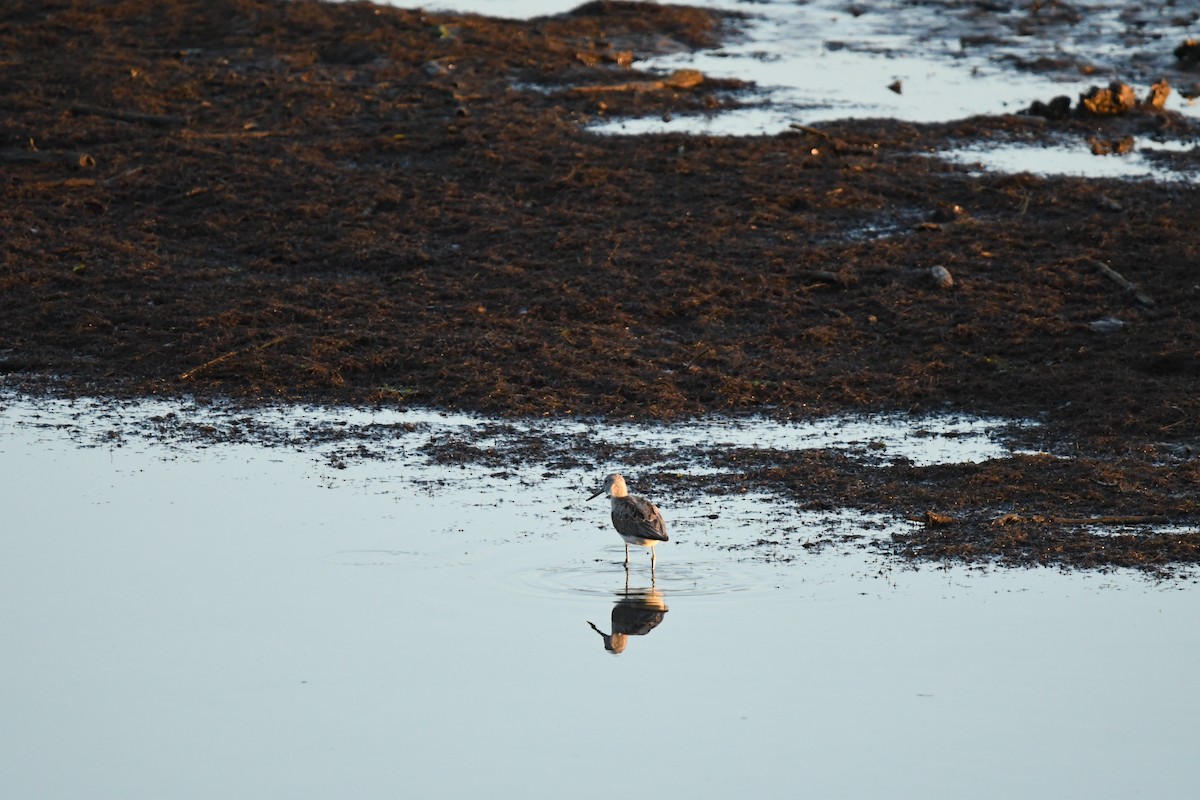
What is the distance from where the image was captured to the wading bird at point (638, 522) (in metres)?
8.06

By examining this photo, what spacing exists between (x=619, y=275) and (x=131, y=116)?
6.78 m

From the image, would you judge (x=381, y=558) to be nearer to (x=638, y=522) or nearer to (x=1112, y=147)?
(x=638, y=522)

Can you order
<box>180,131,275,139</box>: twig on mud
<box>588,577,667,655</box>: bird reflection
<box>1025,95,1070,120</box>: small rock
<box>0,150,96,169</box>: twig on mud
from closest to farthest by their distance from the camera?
<box>588,577,667,655</box>: bird reflection → <box>0,150,96,169</box>: twig on mud → <box>180,131,275,139</box>: twig on mud → <box>1025,95,1070,120</box>: small rock

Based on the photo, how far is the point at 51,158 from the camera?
15578 millimetres

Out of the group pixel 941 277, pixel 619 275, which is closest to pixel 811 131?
pixel 941 277

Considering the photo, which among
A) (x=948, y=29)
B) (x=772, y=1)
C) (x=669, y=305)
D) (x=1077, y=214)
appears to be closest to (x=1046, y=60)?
(x=948, y=29)

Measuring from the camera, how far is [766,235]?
46.6 ft

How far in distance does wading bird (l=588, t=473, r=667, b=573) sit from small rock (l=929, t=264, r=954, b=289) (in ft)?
17.6

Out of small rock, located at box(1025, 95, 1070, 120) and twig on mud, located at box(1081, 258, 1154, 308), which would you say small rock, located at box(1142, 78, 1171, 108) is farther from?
twig on mud, located at box(1081, 258, 1154, 308)

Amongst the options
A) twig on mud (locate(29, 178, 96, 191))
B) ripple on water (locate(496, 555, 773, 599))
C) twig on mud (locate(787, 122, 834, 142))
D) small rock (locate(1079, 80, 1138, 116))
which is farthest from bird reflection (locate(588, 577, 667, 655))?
small rock (locate(1079, 80, 1138, 116))

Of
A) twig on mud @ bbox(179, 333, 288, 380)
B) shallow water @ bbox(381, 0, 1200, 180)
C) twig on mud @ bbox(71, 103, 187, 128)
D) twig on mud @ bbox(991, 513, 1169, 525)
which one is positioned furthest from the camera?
shallow water @ bbox(381, 0, 1200, 180)

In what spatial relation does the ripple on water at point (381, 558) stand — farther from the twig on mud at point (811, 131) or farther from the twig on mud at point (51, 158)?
the twig on mud at point (811, 131)

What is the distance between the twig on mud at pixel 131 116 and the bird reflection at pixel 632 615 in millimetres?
10682

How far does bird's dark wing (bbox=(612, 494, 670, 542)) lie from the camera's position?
805 centimetres
